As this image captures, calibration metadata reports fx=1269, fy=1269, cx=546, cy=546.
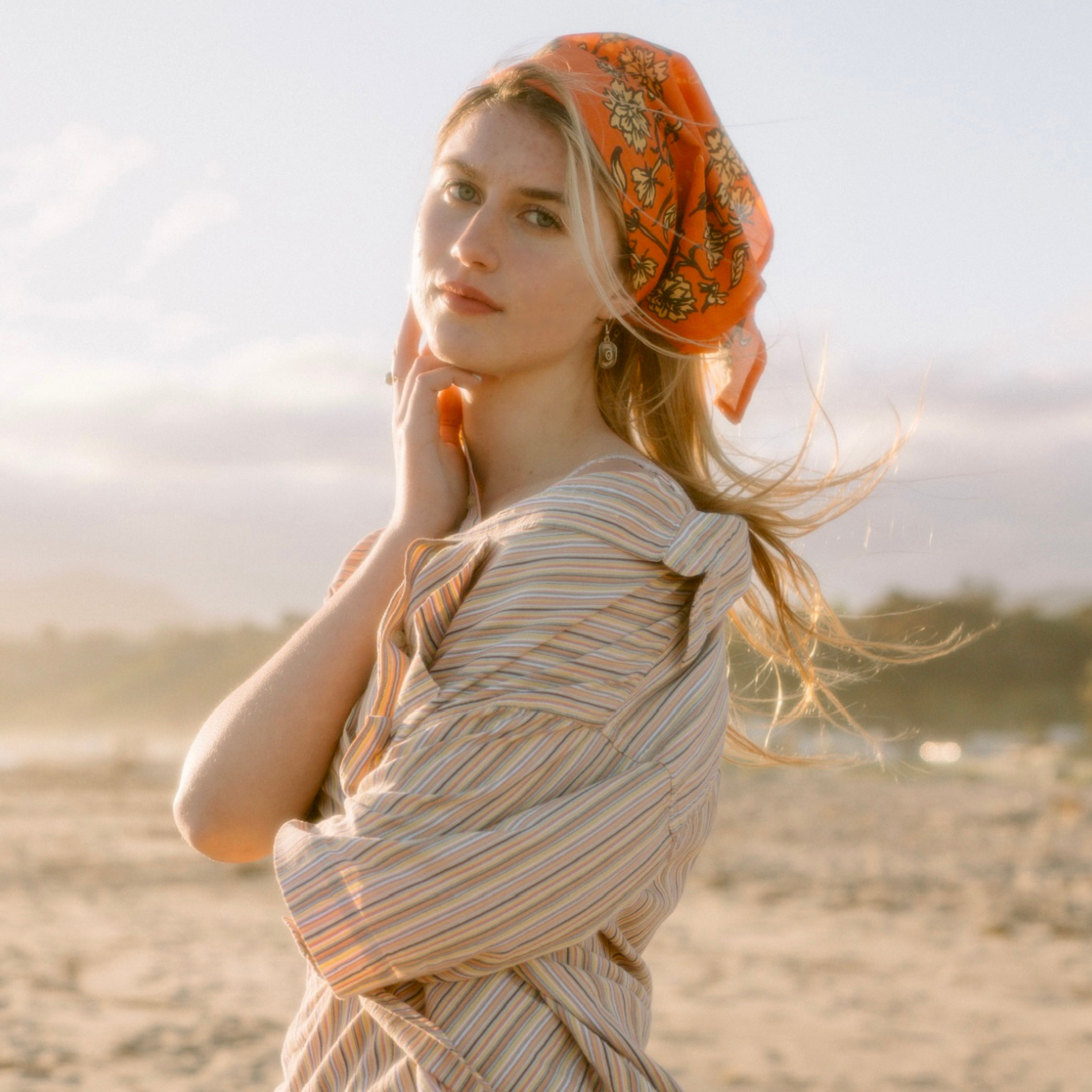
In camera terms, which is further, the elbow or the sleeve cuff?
the elbow

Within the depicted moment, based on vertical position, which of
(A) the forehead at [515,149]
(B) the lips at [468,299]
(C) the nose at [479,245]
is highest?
(A) the forehead at [515,149]

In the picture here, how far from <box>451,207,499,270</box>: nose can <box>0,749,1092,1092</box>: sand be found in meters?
4.25

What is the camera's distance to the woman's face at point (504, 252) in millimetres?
1923

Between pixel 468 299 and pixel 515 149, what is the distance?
240 mm

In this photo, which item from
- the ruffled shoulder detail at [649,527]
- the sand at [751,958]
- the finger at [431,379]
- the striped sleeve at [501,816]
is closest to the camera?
the striped sleeve at [501,816]

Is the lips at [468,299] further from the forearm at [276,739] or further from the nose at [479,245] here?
the forearm at [276,739]

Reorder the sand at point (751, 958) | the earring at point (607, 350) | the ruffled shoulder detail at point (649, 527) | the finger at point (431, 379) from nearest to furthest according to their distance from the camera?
1. the ruffled shoulder detail at point (649, 527)
2. the finger at point (431, 379)
3. the earring at point (607, 350)
4. the sand at point (751, 958)

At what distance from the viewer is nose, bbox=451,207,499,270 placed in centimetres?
190

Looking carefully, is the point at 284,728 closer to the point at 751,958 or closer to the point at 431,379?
the point at 431,379

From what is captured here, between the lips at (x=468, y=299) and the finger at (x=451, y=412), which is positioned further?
the finger at (x=451, y=412)

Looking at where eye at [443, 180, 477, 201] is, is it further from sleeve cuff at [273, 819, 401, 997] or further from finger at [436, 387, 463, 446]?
sleeve cuff at [273, 819, 401, 997]

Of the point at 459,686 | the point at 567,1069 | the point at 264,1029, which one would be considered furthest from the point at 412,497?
the point at 264,1029

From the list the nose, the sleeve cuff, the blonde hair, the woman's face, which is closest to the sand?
the blonde hair

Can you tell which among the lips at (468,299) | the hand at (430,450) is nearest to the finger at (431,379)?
the hand at (430,450)
